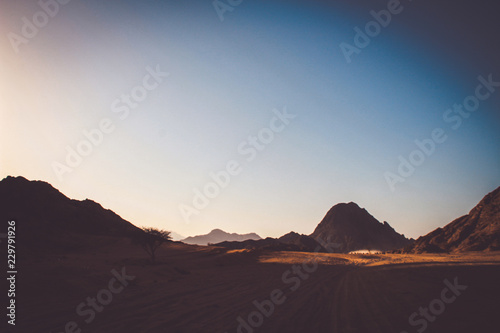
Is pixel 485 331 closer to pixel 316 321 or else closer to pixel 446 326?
pixel 446 326

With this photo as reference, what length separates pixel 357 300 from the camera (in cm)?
1045

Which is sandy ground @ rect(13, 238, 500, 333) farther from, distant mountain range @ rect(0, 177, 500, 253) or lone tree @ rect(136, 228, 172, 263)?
distant mountain range @ rect(0, 177, 500, 253)

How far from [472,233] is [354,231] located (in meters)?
118

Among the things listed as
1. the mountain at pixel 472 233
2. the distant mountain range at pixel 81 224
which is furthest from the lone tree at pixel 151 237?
the mountain at pixel 472 233

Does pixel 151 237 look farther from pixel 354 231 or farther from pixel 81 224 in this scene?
pixel 354 231

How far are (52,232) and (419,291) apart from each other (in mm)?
69089

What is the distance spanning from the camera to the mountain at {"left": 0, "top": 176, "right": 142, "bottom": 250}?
5372cm

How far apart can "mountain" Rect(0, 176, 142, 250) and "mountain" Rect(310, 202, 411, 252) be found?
12482 cm

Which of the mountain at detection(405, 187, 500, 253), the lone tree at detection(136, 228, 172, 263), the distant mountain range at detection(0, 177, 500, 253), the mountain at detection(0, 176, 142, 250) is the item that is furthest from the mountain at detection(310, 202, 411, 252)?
the lone tree at detection(136, 228, 172, 263)

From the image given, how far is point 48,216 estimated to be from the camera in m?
65.9

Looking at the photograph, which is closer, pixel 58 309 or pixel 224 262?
pixel 58 309

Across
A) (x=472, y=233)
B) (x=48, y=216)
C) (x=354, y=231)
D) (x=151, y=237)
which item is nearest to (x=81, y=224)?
(x=48, y=216)

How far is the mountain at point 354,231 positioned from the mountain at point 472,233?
9627 cm

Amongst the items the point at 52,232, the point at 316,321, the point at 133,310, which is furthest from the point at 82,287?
the point at 52,232
